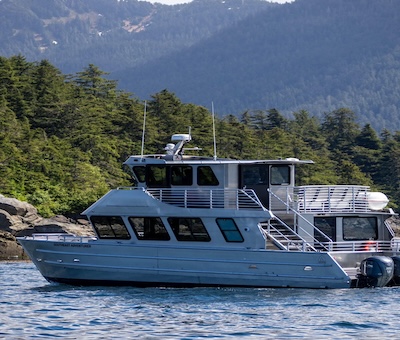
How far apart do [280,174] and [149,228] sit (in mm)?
4311

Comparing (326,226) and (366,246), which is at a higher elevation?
(326,226)

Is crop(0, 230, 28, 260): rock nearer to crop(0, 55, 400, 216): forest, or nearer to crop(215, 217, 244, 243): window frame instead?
crop(0, 55, 400, 216): forest

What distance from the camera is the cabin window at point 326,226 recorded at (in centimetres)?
3123

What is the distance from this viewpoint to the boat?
29.7m

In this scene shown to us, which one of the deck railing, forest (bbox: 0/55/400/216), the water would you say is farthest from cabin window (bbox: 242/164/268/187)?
forest (bbox: 0/55/400/216)

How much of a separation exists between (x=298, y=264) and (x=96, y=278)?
6032 millimetres

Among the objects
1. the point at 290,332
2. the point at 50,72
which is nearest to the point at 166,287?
the point at 290,332

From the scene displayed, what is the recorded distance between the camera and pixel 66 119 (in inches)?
2776

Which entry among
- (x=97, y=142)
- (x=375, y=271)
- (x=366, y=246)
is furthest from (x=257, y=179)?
(x=97, y=142)

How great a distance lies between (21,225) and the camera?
48188 mm

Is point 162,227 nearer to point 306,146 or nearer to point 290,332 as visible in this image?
point 290,332

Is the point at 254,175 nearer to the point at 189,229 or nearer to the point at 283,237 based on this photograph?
the point at 283,237

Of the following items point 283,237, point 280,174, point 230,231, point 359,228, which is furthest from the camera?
point 280,174

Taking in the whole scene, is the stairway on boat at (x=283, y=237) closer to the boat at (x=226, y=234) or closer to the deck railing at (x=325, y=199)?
the boat at (x=226, y=234)
